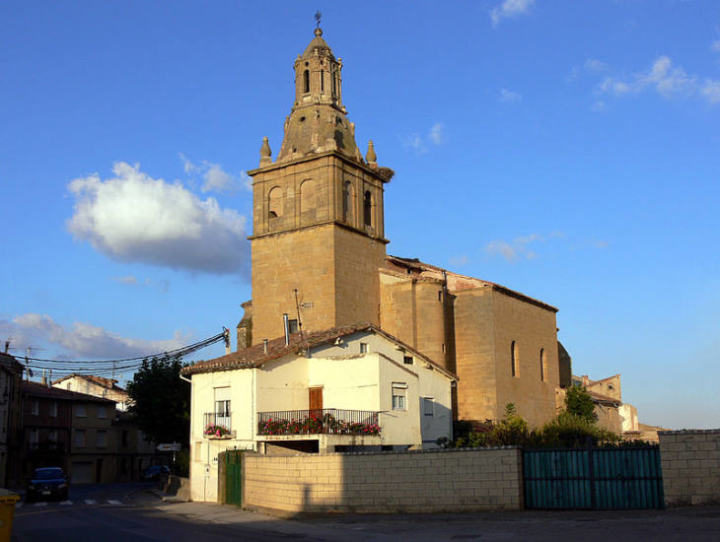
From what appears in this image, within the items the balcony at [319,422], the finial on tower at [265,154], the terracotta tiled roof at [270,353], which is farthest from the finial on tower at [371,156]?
the balcony at [319,422]

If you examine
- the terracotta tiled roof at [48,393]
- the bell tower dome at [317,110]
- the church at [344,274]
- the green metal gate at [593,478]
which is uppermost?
the bell tower dome at [317,110]

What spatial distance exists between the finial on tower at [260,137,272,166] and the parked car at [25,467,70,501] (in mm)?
20265

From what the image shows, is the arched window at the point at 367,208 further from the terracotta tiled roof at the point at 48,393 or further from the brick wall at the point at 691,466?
the brick wall at the point at 691,466

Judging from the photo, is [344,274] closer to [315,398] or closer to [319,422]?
[315,398]

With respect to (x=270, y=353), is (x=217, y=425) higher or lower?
lower

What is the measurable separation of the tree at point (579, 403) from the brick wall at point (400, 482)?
106ft

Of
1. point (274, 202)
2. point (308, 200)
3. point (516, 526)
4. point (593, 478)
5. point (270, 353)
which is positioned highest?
point (274, 202)

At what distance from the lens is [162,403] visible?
4178 centimetres

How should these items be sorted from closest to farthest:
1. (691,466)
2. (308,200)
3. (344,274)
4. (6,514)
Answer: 1. (6,514)
2. (691,466)
3. (344,274)
4. (308,200)

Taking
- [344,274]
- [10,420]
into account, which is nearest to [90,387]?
[10,420]

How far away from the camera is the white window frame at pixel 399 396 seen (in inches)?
1220

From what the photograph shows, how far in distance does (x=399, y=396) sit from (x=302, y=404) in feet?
12.8

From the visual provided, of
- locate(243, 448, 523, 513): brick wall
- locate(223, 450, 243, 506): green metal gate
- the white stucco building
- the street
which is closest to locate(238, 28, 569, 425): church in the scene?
the white stucco building

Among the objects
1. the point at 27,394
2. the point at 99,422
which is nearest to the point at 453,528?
the point at 27,394
